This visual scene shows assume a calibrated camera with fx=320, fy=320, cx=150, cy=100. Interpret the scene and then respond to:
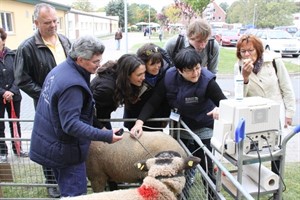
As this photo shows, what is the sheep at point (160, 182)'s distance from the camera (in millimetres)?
2188

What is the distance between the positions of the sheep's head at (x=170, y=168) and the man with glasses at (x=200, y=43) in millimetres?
1384

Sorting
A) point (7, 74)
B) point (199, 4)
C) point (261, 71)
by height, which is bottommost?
point (7, 74)

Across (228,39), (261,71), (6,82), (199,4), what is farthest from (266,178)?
(228,39)

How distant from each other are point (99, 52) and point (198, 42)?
1325 mm

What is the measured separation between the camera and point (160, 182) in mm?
2199

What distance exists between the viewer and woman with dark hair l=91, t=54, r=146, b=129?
2.82 meters

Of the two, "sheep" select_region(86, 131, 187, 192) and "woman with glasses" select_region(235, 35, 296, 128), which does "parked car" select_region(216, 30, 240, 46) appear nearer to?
"woman with glasses" select_region(235, 35, 296, 128)

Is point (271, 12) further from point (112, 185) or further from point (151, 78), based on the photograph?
point (112, 185)

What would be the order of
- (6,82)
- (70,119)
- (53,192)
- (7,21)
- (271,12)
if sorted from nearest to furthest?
(70,119), (53,192), (6,82), (7,21), (271,12)

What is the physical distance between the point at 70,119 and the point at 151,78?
1.17m

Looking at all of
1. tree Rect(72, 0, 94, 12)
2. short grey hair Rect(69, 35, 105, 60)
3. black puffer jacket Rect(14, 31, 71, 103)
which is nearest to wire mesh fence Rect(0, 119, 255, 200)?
black puffer jacket Rect(14, 31, 71, 103)

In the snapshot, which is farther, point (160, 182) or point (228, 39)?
point (228, 39)

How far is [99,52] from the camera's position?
7.40 ft

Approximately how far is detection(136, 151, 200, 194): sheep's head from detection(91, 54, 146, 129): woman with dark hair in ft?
2.60
